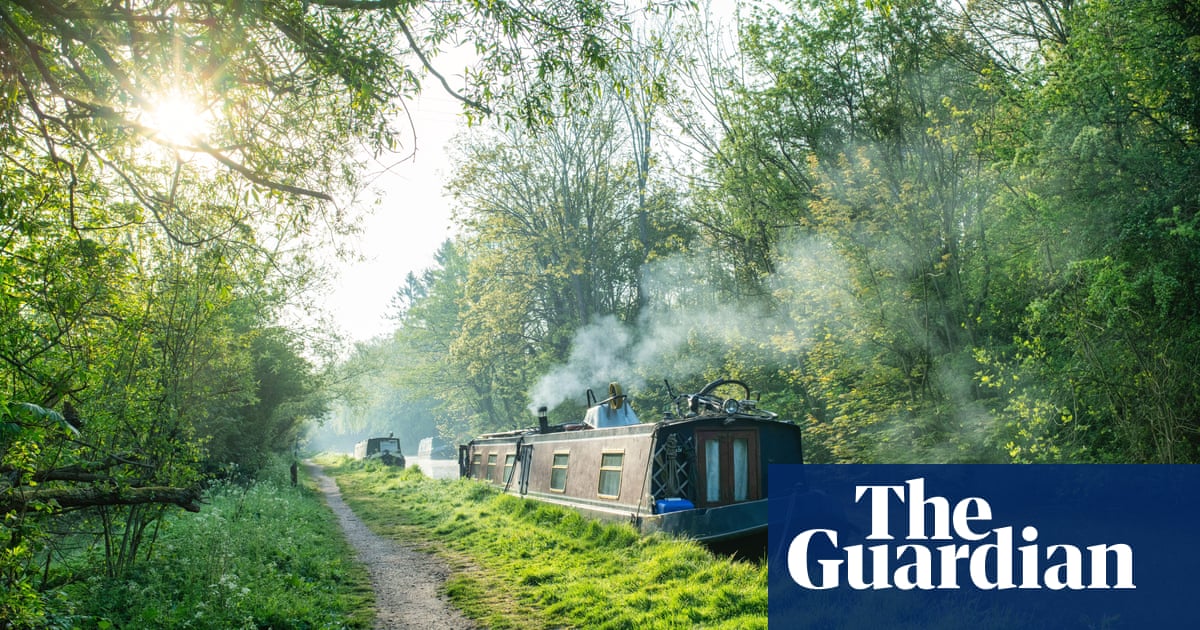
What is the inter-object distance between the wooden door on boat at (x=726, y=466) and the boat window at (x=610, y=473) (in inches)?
50.6

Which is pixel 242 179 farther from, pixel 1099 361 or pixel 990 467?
pixel 990 467

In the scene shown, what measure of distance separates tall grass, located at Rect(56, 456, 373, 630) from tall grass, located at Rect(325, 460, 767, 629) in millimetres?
1157

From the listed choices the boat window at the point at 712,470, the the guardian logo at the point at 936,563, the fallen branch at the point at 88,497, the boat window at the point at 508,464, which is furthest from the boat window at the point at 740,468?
the boat window at the point at 508,464

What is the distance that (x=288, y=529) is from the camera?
10.3 m

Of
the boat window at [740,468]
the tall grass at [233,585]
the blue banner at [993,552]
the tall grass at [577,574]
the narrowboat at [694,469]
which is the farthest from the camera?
the boat window at [740,468]

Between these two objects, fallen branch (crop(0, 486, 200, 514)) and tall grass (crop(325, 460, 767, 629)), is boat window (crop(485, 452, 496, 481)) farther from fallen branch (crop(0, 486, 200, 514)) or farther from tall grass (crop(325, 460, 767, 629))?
fallen branch (crop(0, 486, 200, 514))

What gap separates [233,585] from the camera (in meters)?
6.03

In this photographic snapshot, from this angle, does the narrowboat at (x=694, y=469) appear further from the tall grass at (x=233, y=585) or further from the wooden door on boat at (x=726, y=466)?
the tall grass at (x=233, y=585)

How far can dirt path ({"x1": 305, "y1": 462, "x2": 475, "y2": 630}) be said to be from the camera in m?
6.26

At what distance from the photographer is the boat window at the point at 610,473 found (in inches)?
384

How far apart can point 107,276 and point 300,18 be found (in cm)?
192

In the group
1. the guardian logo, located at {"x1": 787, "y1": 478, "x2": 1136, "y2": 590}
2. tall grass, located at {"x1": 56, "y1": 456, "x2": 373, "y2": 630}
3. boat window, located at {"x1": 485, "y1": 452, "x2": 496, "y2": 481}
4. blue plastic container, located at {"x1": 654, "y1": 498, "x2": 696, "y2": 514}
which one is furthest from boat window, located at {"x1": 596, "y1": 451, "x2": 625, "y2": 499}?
boat window, located at {"x1": 485, "y1": 452, "x2": 496, "y2": 481}

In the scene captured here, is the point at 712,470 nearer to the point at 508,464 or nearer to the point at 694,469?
the point at 694,469

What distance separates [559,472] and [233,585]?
245 inches
